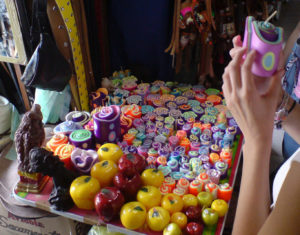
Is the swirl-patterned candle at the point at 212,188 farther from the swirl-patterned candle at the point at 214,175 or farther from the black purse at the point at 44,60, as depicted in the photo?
the black purse at the point at 44,60

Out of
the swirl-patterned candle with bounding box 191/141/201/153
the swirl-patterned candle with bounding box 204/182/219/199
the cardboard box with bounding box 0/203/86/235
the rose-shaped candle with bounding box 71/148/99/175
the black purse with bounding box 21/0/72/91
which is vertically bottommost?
the cardboard box with bounding box 0/203/86/235

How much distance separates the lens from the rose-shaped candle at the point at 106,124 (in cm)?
135

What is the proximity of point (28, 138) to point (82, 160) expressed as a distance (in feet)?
0.78

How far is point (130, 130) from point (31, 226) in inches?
26.8

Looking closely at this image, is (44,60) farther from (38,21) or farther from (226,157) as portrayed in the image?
(226,157)

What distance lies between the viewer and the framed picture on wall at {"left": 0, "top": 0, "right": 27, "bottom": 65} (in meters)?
1.56

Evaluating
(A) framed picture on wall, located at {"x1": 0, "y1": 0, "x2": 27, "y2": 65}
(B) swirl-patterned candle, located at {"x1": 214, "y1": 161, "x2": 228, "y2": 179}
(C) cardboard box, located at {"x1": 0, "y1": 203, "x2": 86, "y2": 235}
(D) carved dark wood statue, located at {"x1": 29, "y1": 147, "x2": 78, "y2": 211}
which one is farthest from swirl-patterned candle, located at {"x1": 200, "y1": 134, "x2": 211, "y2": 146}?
(A) framed picture on wall, located at {"x1": 0, "y1": 0, "x2": 27, "y2": 65}

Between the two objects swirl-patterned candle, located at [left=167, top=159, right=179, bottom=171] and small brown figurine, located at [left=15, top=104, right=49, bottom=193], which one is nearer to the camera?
small brown figurine, located at [left=15, top=104, right=49, bottom=193]

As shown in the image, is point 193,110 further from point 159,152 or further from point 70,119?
point 70,119

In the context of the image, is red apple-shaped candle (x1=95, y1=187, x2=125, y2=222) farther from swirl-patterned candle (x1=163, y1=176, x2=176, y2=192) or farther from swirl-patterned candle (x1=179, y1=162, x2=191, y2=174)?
swirl-patterned candle (x1=179, y1=162, x2=191, y2=174)

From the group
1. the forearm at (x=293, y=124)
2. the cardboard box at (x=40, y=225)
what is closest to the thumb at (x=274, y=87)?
the forearm at (x=293, y=124)

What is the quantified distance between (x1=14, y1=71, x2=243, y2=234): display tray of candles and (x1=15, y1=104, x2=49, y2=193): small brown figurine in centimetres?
2

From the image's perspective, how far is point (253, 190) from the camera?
30.4 inches

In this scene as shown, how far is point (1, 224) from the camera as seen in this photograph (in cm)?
154
